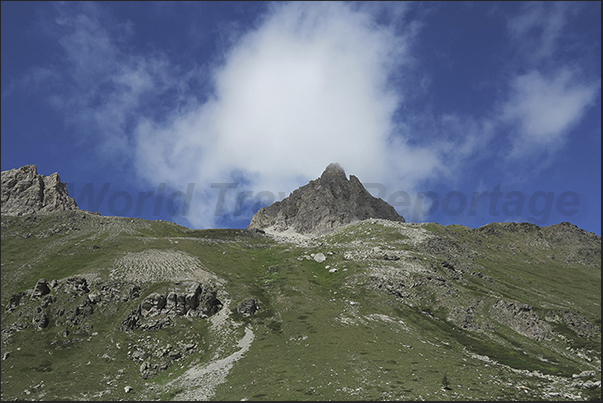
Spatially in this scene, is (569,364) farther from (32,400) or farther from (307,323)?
(32,400)

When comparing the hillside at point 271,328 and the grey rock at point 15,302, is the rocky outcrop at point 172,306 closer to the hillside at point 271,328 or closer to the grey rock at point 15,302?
the hillside at point 271,328

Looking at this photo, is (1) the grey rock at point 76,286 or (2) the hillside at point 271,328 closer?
(2) the hillside at point 271,328

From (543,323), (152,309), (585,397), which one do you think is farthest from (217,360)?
(543,323)

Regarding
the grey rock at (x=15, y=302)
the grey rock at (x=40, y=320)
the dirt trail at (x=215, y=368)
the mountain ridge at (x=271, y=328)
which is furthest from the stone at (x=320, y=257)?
the grey rock at (x=15, y=302)

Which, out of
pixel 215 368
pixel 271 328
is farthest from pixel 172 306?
pixel 215 368

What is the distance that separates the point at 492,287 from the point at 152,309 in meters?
138

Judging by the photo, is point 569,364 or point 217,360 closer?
point 217,360

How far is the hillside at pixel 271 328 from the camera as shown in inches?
2121

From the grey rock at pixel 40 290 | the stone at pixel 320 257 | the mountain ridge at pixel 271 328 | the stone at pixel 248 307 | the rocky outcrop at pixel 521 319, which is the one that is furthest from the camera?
the stone at pixel 320 257

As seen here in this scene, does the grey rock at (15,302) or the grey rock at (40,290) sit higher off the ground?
the grey rock at (40,290)

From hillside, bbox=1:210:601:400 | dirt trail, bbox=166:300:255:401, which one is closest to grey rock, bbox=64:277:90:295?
hillside, bbox=1:210:601:400

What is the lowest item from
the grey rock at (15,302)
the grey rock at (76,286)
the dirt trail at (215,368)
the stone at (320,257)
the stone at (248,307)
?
the dirt trail at (215,368)

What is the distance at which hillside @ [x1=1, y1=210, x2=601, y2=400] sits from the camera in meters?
53.9

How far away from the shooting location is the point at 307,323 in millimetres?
89625
